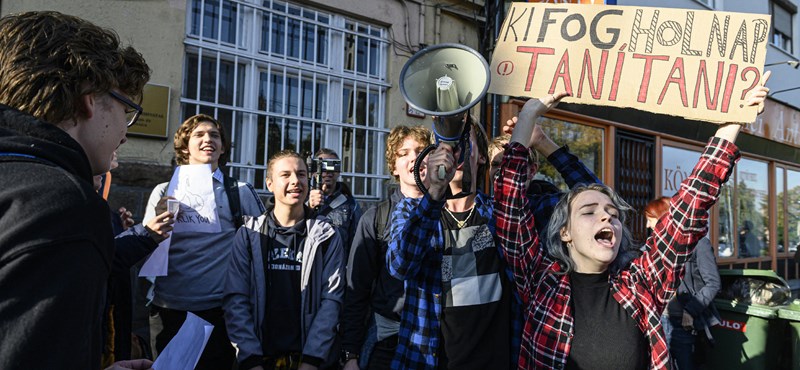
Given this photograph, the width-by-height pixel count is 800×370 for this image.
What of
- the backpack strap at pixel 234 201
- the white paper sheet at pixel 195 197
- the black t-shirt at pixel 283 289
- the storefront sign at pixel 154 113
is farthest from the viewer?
the storefront sign at pixel 154 113

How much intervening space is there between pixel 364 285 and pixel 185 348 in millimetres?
1104

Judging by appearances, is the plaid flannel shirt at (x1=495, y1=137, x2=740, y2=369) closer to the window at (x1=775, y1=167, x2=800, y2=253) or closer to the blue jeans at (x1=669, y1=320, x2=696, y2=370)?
the blue jeans at (x1=669, y1=320, x2=696, y2=370)

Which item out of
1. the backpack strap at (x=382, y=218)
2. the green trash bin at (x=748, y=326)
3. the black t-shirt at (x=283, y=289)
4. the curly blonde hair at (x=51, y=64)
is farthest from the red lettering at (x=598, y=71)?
the green trash bin at (x=748, y=326)

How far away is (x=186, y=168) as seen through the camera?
123 inches

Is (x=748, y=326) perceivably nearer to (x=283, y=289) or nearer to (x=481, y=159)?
(x=481, y=159)

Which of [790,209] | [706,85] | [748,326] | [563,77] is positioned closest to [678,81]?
[706,85]

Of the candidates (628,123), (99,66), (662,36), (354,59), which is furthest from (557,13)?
(628,123)

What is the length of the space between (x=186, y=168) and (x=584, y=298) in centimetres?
235

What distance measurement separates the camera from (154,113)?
186 inches

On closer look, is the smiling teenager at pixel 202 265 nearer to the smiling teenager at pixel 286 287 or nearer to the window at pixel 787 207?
the smiling teenager at pixel 286 287

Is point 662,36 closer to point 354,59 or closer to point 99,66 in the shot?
point 99,66

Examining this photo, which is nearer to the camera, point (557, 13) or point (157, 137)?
point (557, 13)

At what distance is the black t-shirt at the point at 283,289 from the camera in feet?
9.01

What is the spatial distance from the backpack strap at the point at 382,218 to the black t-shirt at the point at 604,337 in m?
0.99
